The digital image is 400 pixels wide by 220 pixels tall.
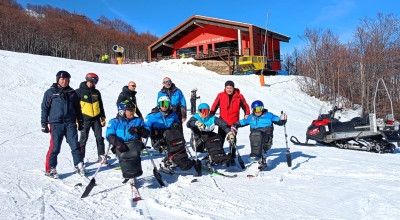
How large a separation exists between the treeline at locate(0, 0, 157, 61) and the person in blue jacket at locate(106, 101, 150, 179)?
44344mm

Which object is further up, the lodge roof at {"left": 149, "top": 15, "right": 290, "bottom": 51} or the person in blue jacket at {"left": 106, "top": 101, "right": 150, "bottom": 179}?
the lodge roof at {"left": 149, "top": 15, "right": 290, "bottom": 51}

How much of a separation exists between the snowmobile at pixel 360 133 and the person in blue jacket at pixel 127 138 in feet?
18.8

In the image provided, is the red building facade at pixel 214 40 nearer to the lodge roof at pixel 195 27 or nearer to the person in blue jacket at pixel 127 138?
the lodge roof at pixel 195 27

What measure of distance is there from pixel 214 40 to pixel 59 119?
3018 centimetres

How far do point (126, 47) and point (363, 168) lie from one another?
5507cm

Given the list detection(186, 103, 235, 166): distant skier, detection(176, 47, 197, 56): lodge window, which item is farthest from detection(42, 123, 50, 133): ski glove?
detection(176, 47, 197, 56): lodge window

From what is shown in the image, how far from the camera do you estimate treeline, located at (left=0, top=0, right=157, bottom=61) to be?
46.6 m

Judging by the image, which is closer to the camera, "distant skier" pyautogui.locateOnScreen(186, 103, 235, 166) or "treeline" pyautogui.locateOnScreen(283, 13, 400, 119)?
"distant skier" pyautogui.locateOnScreen(186, 103, 235, 166)

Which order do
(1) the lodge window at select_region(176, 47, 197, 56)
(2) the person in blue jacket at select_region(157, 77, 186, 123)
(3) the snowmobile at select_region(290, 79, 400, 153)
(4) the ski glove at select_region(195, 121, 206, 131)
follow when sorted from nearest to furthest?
(4) the ski glove at select_region(195, 121, 206, 131) < (2) the person in blue jacket at select_region(157, 77, 186, 123) < (3) the snowmobile at select_region(290, 79, 400, 153) < (1) the lodge window at select_region(176, 47, 197, 56)

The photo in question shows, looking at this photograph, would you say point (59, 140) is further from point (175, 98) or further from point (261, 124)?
point (261, 124)

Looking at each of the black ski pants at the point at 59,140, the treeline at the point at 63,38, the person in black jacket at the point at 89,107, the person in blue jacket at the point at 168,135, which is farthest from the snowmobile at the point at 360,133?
the treeline at the point at 63,38

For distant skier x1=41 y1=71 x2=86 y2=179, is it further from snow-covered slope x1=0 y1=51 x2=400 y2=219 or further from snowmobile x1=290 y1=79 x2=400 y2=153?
snowmobile x1=290 y1=79 x2=400 y2=153

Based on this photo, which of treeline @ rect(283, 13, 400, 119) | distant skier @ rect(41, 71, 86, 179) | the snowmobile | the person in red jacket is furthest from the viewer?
treeline @ rect(283, 13, 400, 119)

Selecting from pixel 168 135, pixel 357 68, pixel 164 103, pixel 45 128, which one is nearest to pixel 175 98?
pixel 164 103
